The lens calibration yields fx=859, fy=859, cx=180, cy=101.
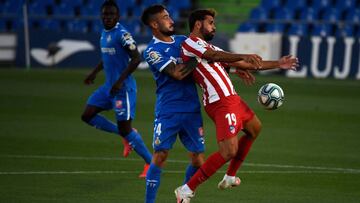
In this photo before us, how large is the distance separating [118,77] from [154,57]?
2.86 metres

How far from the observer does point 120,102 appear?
1095cm

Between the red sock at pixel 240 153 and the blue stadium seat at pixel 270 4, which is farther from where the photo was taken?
the blue stadium seat at pixel 270 4

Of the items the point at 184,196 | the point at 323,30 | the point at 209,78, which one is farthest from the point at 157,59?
the point at 323,30

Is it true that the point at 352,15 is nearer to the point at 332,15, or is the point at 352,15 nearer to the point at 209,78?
the point at 332,15

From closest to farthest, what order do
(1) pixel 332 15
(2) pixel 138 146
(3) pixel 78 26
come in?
(2) pixel 138 146 → (1) pixel 332 15 → (3) pixel 78 26

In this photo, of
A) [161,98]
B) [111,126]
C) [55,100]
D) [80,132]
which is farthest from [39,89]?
[161,98]

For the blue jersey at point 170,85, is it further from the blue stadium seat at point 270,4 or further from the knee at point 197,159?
the blue stadium seat at point 270,4

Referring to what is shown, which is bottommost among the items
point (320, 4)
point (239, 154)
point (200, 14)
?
point (320, 4)

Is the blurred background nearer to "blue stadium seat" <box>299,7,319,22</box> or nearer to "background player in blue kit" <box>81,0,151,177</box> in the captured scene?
"blue stadium seat" <box>299,7,319,22</box>

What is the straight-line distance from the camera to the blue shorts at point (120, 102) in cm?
1090

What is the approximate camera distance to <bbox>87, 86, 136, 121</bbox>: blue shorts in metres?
10.9

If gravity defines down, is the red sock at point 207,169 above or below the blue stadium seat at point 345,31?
above

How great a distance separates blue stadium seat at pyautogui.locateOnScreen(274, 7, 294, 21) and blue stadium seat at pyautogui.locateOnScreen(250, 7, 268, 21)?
13.8 inches

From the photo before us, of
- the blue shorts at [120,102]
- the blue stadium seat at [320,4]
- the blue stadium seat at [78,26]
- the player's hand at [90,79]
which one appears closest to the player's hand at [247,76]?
the blue shorts at [120,102]
